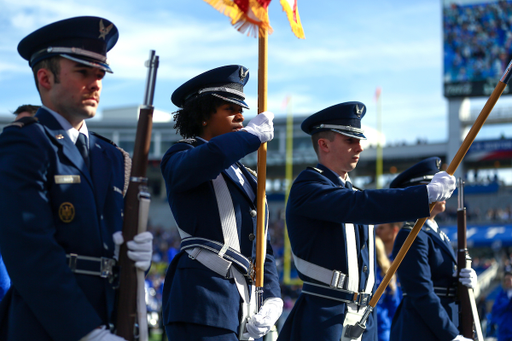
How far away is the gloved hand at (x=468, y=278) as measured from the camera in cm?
479

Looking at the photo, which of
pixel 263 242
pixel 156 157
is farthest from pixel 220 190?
pixel 156 157

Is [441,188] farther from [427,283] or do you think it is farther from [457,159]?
[427,283]

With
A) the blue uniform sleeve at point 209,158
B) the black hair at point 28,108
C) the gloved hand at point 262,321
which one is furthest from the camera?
the black hair at point 28,108

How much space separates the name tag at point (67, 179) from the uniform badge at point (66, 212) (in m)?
0.09

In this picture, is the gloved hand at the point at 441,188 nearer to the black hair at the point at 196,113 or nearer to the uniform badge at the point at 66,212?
the black hair at the point at 196,113

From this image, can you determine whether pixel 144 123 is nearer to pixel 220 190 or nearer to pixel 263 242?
pixel 220 190

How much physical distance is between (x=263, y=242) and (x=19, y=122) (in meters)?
1.33

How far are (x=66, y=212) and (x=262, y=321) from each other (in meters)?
1.17

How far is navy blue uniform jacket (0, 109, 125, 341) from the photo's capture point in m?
2.29

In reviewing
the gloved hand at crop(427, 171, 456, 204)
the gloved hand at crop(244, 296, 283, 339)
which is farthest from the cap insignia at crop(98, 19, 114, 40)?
the gloved hand at crop(427, 171, 456, 204)

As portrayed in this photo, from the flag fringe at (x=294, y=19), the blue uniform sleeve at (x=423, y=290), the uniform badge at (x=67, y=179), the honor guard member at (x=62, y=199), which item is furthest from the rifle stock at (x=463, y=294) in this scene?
the uniform badge at (x=67, y=179)

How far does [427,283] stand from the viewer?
15.4 ft

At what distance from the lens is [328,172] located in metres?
4.05

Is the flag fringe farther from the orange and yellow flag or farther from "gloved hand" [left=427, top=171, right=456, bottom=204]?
"gloved hand" [left=427, top=171, right=456, bottom=204]
